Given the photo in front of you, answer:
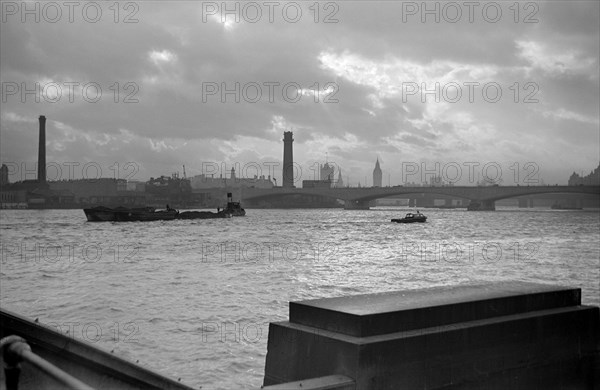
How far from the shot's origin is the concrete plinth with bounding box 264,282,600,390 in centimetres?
468

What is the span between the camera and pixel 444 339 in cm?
501

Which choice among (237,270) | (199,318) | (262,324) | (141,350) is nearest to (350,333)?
(141,350)

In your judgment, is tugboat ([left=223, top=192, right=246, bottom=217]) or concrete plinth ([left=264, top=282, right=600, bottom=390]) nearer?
concrete plinth ([left=264, top=282, right=600, bottom=390])

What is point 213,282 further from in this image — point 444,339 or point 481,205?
point 481,205

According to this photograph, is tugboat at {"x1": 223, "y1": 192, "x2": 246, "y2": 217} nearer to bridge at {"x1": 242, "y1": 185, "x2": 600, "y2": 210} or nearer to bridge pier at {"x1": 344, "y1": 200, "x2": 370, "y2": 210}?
bridge at {"x1": 242, "y1": 185, "x2": 600, "y2": 210}

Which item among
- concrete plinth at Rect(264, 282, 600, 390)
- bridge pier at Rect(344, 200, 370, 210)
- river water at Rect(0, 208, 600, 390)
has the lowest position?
river water at Rect(0, 208, 600, 390)

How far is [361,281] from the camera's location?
2506 centimetres

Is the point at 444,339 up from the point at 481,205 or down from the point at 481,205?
up

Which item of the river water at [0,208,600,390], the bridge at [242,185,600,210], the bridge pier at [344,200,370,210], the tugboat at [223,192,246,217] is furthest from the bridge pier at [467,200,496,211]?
the river water at [0,208,600,390]

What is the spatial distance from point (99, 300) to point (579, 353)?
56.4 ft

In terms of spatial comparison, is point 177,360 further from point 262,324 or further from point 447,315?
point 447,315

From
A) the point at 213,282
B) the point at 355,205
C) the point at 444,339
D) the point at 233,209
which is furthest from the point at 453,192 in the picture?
the point at 444,339

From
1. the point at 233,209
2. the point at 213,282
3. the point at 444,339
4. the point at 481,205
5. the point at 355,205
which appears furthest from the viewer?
the point at 355,205

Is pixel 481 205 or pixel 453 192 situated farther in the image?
pixel 481 205
